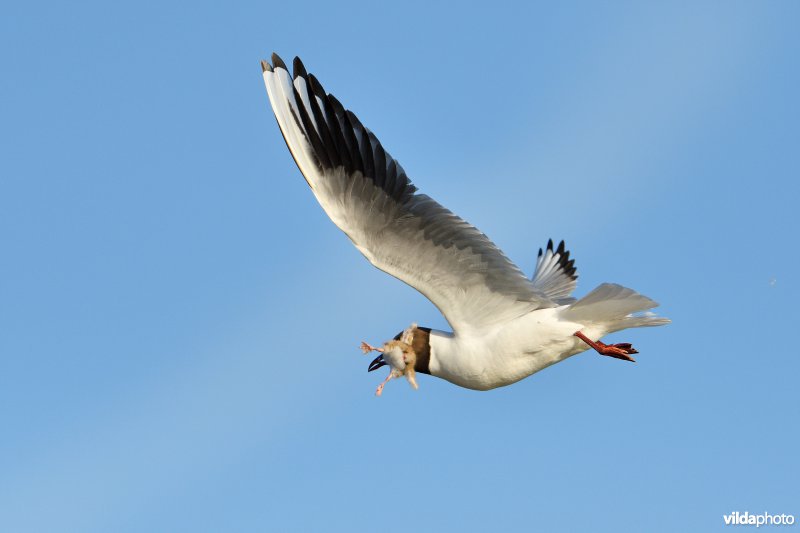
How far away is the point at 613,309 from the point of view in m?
9.04

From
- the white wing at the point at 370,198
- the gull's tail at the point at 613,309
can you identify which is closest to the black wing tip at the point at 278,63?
the white wing at the point at 370,198

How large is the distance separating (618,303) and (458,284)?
4.26 feet

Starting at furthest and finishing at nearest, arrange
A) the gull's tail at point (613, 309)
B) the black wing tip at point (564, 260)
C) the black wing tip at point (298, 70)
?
the black wing tip at point (564, 260) < the black wing tip at point (298, 70) < the gull's tail at point (613, 309)

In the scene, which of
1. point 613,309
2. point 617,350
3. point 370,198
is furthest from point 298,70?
point 617,350

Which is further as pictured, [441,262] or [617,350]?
[617,350]

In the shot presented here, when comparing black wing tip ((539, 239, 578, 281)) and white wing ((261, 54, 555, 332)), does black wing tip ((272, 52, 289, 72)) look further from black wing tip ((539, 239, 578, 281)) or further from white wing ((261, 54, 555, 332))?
black wing tip ((539, 239, 578, 281))

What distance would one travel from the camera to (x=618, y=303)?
897cm

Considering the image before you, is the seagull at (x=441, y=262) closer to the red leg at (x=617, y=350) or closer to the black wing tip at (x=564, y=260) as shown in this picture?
the red leg at (x=617, y=350)

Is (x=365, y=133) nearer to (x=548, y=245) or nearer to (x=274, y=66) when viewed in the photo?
(x=274, y=66)

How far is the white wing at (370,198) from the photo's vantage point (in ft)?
29.6

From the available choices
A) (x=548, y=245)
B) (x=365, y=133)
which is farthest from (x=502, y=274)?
(x=548, y=245)

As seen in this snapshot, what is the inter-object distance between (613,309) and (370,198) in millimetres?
2069

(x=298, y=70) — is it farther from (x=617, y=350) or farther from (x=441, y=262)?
(x=617, y=350)

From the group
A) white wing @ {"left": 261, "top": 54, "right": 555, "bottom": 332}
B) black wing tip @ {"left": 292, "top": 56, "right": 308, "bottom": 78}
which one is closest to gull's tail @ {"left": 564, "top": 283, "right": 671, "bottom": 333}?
white wing @ {"left": 261, "top": 54, "right": 555, "bottom": 332}
